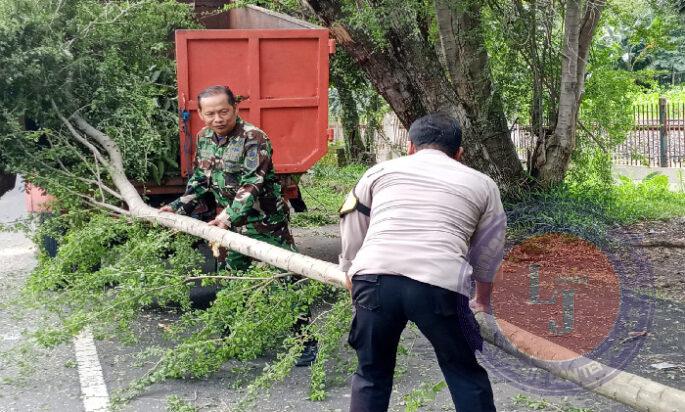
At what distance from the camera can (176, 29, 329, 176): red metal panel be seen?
7637 millimetres

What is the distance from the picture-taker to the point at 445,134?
12.6 ft

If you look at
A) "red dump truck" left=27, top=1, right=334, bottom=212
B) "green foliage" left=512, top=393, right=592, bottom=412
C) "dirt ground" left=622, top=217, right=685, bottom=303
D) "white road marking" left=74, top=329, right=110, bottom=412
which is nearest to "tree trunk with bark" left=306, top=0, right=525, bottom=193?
"red dump truck" left=27, top=1, right=334, bottom=212

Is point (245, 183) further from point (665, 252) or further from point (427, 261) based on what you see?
point (665, 252)

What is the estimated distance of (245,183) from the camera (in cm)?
587

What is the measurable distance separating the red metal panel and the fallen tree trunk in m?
0.71

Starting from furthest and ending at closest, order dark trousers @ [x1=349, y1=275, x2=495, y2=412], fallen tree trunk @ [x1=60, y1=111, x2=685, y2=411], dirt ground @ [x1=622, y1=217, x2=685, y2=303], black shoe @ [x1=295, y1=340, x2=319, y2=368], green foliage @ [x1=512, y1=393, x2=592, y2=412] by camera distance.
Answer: dirt ground @ [x1=622, y1=217, x2=685, y2=303], black shoe @ [x1=295, y1=340, x2=319, y2=368], green foliage @ [x1=512, y1=393, x2=592, y2=412], dark trousers @ [x1=349, y1=275, x2=495, y2=412], fallen tree trunk @ [x1=60, y1=111, x2=685, y2=411]

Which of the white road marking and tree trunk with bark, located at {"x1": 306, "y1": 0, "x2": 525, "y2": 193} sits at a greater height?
tree trunk with bark, located at {"x1": 306, "y1": 0, "x2": 525, "y2": 193}

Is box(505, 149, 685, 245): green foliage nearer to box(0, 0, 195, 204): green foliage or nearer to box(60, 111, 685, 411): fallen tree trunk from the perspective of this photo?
box(0, 0, 195, 204): green foliage

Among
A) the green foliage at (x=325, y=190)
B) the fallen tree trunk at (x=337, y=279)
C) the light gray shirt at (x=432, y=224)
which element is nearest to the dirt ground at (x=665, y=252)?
the fallen tree trunk at (x=337, y=279)

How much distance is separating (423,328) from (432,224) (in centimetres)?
40

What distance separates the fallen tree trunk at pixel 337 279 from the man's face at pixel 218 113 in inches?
24.4

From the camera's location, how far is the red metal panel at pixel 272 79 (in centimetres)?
764

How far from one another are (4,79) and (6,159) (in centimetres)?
60

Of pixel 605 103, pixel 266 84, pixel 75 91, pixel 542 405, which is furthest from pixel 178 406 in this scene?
pixel 605 103
